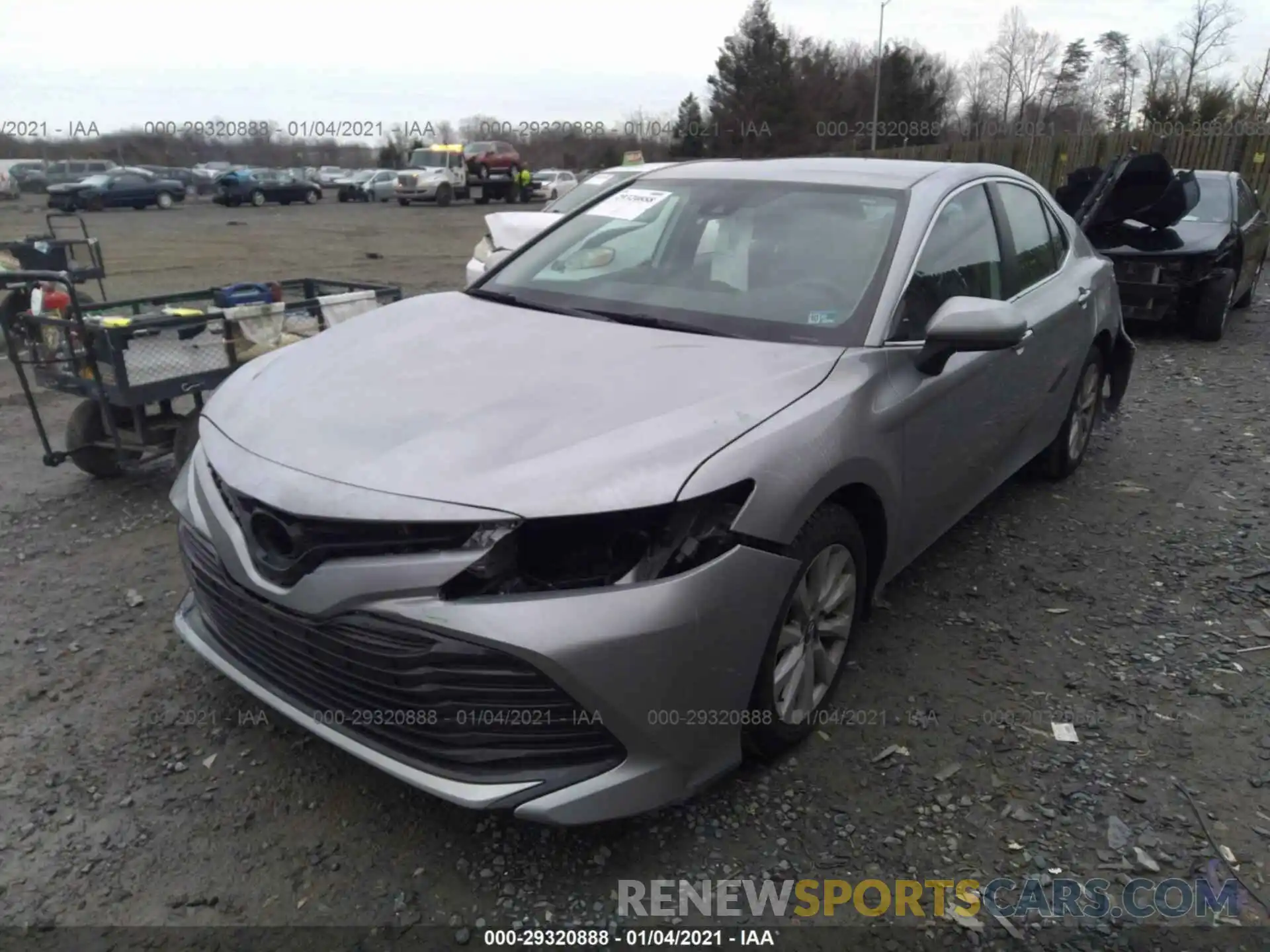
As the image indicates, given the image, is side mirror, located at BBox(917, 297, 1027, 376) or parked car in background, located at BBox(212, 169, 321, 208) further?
parked car in background, located at BBox(212, 169, 321, 208)

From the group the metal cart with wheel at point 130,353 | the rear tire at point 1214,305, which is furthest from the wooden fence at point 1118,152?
the metal cart with wheel at point 130,353

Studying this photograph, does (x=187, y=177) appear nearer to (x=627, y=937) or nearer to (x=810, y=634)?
(x=810, y=634)

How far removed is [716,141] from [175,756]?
53127mm

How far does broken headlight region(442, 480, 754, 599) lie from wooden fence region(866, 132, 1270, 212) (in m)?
12.6

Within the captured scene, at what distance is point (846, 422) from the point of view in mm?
2564

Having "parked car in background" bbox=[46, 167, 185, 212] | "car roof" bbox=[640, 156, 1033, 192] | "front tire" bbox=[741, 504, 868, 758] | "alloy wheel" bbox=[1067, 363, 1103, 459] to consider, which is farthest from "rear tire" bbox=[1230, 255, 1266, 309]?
"parked car in background" bbox=[46, 167, 185, 212]

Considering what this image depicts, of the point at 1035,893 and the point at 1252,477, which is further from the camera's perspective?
the point at 1252,477

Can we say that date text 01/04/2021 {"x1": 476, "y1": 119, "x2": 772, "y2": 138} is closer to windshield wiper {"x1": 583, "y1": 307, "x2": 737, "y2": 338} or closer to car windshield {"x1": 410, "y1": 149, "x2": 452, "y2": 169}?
car windshield {"x1": 410, "y1": 149, "x2": 452, "y2": 169}

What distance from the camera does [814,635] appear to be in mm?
2662

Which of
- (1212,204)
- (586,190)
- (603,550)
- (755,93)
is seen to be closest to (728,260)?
(603,550)

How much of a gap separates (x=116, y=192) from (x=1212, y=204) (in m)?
35.3

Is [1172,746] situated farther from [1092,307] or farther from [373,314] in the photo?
[373,314]

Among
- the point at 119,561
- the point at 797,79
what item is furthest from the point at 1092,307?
the point at 797,79

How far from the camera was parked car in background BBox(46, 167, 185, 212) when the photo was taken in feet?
104
